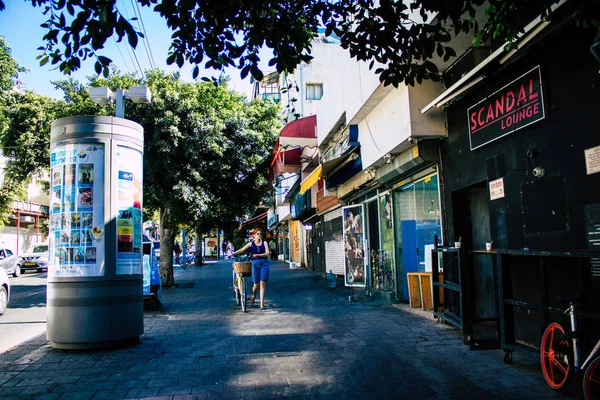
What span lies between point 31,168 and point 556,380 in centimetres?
1515

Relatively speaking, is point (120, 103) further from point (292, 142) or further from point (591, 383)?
point (292, 142)

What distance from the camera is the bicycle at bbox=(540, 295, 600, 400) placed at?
3.69 meters

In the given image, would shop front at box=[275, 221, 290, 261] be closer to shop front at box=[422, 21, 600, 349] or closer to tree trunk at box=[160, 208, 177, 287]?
tree trunk at box=[160, 208, 177, 287]

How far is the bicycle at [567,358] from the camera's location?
3691mm

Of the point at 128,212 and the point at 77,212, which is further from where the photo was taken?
the point at 128,212

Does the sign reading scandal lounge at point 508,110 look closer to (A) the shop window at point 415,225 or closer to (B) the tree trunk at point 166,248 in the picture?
(A) the shop window at point 415,225

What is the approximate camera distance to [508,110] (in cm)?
613

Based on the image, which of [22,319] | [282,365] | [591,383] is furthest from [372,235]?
[591,383]

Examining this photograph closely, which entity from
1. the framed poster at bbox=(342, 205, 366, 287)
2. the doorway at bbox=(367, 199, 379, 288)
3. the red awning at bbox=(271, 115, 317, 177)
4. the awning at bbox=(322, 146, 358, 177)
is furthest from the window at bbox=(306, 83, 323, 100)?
the doorway at bbox=(367, 199, 379, 288)

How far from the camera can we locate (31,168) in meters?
→ 14.2

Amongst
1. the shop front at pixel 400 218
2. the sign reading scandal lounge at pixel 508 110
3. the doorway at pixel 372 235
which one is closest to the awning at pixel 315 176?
the shop front at pixel 400 218

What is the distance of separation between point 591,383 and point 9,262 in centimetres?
2504

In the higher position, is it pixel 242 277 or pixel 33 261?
pixel 33 261

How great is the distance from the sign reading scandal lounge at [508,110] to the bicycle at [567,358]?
2.52 metres
